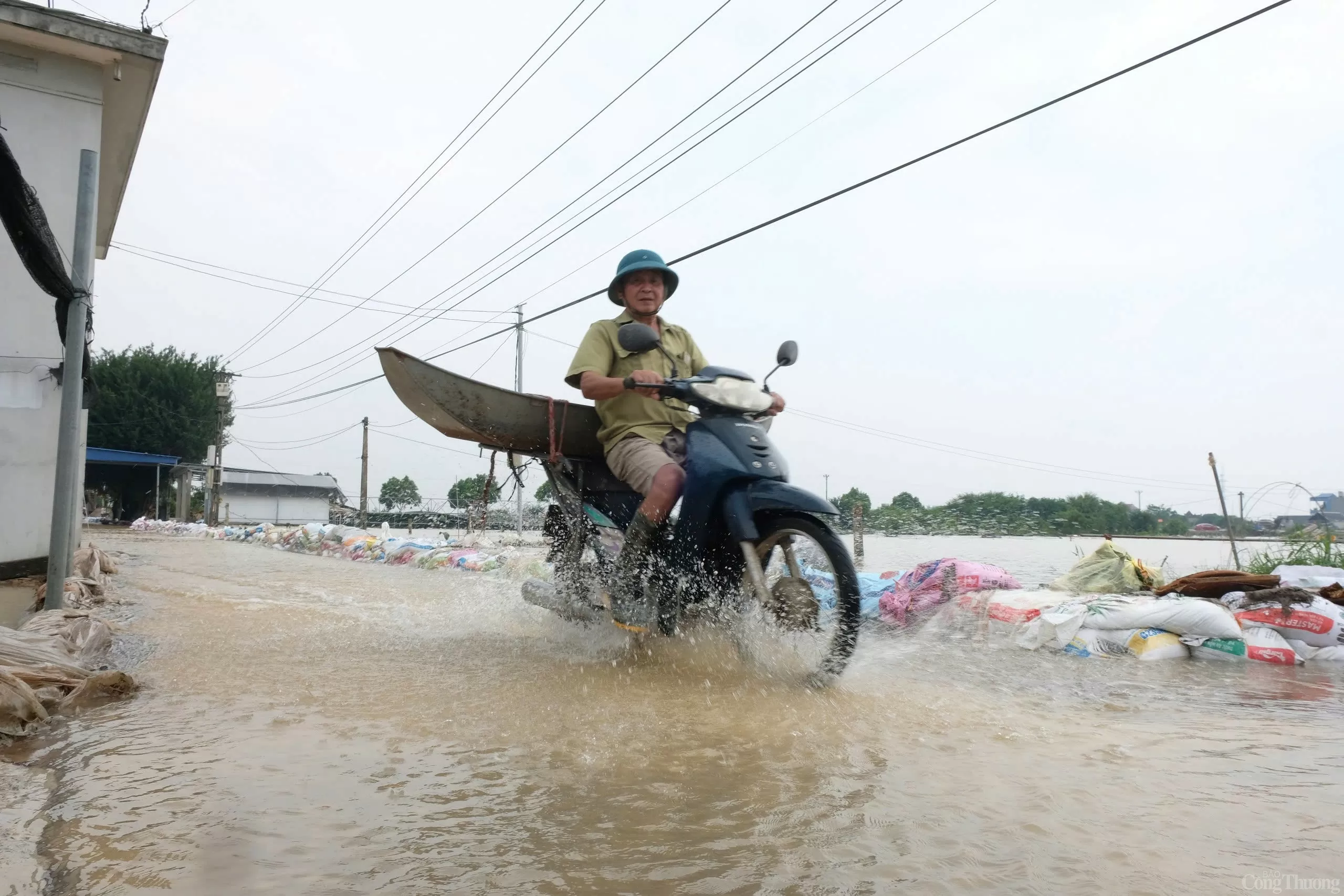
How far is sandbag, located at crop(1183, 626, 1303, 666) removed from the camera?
417 cm

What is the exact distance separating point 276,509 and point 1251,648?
51488mm

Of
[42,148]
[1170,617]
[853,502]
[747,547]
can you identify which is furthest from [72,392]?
[853,502]

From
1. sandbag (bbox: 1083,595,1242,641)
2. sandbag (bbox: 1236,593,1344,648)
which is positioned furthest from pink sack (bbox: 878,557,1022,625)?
sandbag (bbox: 1236,593,1344,648)

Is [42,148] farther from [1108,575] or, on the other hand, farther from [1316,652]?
[1316,652]

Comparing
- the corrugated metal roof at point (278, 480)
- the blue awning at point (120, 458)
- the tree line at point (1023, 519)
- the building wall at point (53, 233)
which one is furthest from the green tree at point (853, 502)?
the corrugated metal roof at point (278, 480)

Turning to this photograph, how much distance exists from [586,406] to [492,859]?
281cm

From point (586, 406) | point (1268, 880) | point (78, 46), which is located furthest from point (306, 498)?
point (1268, 880)

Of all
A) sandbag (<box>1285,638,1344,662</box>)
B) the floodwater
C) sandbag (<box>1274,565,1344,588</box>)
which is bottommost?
sandbag (<box>1285,638,1344,662</box>)

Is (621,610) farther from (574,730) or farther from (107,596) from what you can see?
(107,596)

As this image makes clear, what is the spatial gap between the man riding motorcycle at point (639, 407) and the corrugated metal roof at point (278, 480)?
168 feet

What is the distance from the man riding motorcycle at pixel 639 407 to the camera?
3.54 m

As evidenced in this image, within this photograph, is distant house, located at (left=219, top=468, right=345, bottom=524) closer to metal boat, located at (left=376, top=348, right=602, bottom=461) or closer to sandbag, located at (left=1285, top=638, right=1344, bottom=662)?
metal boat, located at (left=376, top=348, right=602, bottom=461)

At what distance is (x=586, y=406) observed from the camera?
4164mm

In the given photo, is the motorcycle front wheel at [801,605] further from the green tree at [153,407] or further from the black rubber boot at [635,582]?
the green tree at [153,407]
